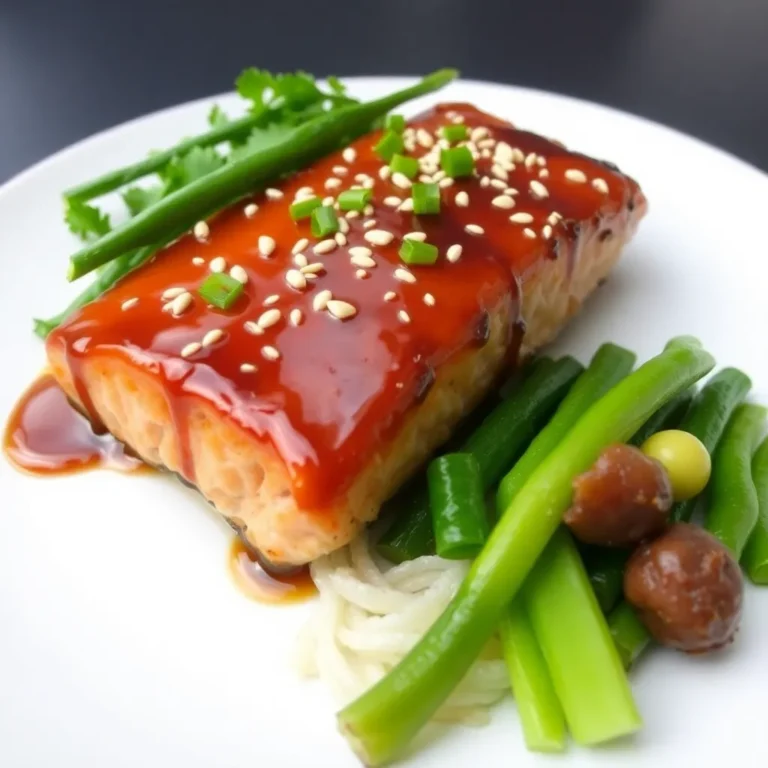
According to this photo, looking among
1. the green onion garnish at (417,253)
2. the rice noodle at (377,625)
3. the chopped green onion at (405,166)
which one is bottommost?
the rice noodle at (377,625)

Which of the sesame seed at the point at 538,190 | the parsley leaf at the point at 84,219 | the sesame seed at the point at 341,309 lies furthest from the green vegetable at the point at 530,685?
the parsley leaf at the point at 84,219

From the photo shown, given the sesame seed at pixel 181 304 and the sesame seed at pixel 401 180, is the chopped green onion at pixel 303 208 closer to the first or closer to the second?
the sesame seed at pixel 401 180

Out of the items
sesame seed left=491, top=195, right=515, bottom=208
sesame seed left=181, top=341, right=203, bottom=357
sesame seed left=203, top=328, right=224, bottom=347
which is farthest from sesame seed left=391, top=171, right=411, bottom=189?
sesame seed left=181, top=341, right=203, bottom=357

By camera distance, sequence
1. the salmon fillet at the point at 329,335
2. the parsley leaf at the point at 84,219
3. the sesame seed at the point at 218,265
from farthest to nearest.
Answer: the parsley leaf at the point at 84,219 → the sesame seed at the point at 218,265 → the salmon fillet at the point at 329,335

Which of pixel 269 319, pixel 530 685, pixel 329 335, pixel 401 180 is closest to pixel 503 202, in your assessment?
pixel 401 180

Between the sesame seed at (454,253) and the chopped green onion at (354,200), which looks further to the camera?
the chopped green onion at (354,200)

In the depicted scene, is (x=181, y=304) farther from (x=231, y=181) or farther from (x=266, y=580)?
(x=266, y=580)

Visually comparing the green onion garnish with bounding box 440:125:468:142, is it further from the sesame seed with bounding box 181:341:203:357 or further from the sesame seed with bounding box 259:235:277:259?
the sesame seed with bounding box 181:341:203:357
